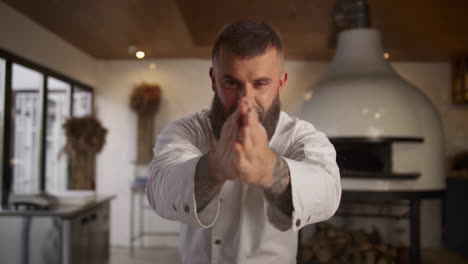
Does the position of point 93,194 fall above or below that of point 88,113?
below

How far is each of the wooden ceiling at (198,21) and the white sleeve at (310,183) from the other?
24cm

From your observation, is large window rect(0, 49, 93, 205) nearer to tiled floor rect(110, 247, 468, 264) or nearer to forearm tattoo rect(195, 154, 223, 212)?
tiled floor rect(110, 247, 468, 264)

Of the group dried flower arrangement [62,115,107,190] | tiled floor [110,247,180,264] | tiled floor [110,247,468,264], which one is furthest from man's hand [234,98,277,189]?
dried flower arrangement [62,115,107,190]

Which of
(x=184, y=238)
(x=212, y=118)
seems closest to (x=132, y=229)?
(x=184, y=238)

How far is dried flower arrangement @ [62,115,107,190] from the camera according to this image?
1523 mm

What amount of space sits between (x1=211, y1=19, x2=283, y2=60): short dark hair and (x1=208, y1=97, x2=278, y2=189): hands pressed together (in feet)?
0.20

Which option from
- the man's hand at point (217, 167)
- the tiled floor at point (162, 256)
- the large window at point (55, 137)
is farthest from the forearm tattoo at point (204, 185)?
the large window at point (55, 137)

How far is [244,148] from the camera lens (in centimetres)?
29

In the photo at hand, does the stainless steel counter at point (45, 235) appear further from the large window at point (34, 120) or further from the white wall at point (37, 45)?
the white wall at point (37, 45)

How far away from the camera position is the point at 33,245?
124cm

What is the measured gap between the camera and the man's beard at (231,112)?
1.12 ft

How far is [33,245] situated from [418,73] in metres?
Result: 1.82

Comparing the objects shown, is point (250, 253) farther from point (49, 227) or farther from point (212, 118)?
point (49, 227)

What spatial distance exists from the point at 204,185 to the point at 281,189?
0.07m
